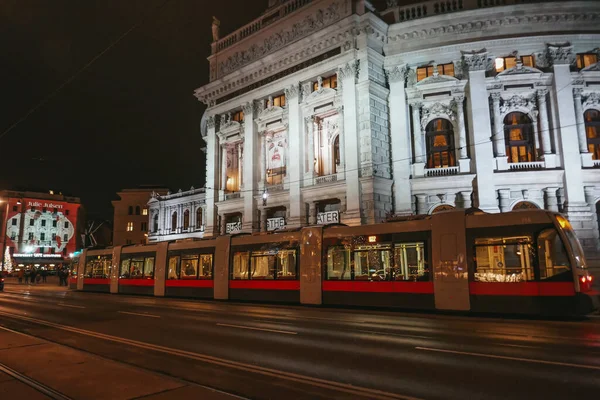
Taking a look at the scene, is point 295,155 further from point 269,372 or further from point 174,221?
point 174,221

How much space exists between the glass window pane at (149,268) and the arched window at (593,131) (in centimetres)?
2903

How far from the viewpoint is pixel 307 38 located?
34.2 meters

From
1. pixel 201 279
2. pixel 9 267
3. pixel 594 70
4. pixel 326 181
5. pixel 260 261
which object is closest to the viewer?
pixel 260 261

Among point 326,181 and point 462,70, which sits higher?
point 462,70

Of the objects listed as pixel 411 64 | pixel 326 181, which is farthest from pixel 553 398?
pixel 411 64

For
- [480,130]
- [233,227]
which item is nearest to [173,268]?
[233,227]

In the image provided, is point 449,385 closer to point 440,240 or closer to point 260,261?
point 440,240

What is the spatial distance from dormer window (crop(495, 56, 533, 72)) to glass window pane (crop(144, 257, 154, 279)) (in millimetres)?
26655

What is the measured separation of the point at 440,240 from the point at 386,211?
14.7 metres

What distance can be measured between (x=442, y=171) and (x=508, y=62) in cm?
894

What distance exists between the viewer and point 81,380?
6883 mm

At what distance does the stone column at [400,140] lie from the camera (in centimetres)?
3091

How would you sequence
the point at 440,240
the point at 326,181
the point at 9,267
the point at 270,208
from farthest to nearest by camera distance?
the point at 9,267 → the point at 270,208 → the point at 326,181 → the point at 440,240

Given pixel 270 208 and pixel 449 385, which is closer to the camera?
pixel 449 385
